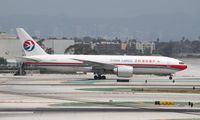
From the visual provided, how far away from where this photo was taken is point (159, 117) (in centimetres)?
3216

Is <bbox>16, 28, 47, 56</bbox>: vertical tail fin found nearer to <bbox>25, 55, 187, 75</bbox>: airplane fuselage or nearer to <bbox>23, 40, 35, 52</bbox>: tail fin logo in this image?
<bbox>23, 40, 35, 52</bbox>: tail fin logo

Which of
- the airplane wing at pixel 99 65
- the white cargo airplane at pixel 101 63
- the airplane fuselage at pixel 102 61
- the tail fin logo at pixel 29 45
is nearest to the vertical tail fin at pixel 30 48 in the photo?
the tail fin logo at pixel 29 45

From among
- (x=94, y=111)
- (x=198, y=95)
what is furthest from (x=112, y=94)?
(x=94, y=111)

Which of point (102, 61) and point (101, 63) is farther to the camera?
point (102, 61)

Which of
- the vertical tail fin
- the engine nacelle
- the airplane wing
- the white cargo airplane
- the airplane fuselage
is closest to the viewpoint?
the engine nacelle

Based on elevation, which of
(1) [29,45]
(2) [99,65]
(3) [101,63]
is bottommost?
(2) [99,65]

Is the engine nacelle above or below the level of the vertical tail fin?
below

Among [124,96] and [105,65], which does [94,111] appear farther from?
[105,65]

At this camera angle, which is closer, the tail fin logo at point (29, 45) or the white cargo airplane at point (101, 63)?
the white cargo airplane at point (101, 63)

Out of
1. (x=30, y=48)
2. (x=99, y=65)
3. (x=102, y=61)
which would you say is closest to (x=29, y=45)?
(x=30, y=48)

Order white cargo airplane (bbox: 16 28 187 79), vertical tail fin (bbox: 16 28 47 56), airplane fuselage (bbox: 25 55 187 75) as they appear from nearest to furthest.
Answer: white cargo airplane (bbox: 16 28 187 79), airplane fuselage (bbox: 25 55 187 75), vertical tail fin (bbox: 16 28 47 56)

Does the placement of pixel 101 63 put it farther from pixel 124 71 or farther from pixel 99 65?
pixel 124 71

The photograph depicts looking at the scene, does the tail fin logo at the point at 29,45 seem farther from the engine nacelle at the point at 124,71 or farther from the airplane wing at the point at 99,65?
the engine nacelle at the point at 124,71

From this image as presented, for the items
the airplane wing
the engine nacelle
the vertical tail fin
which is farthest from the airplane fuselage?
the vertical tail fin
